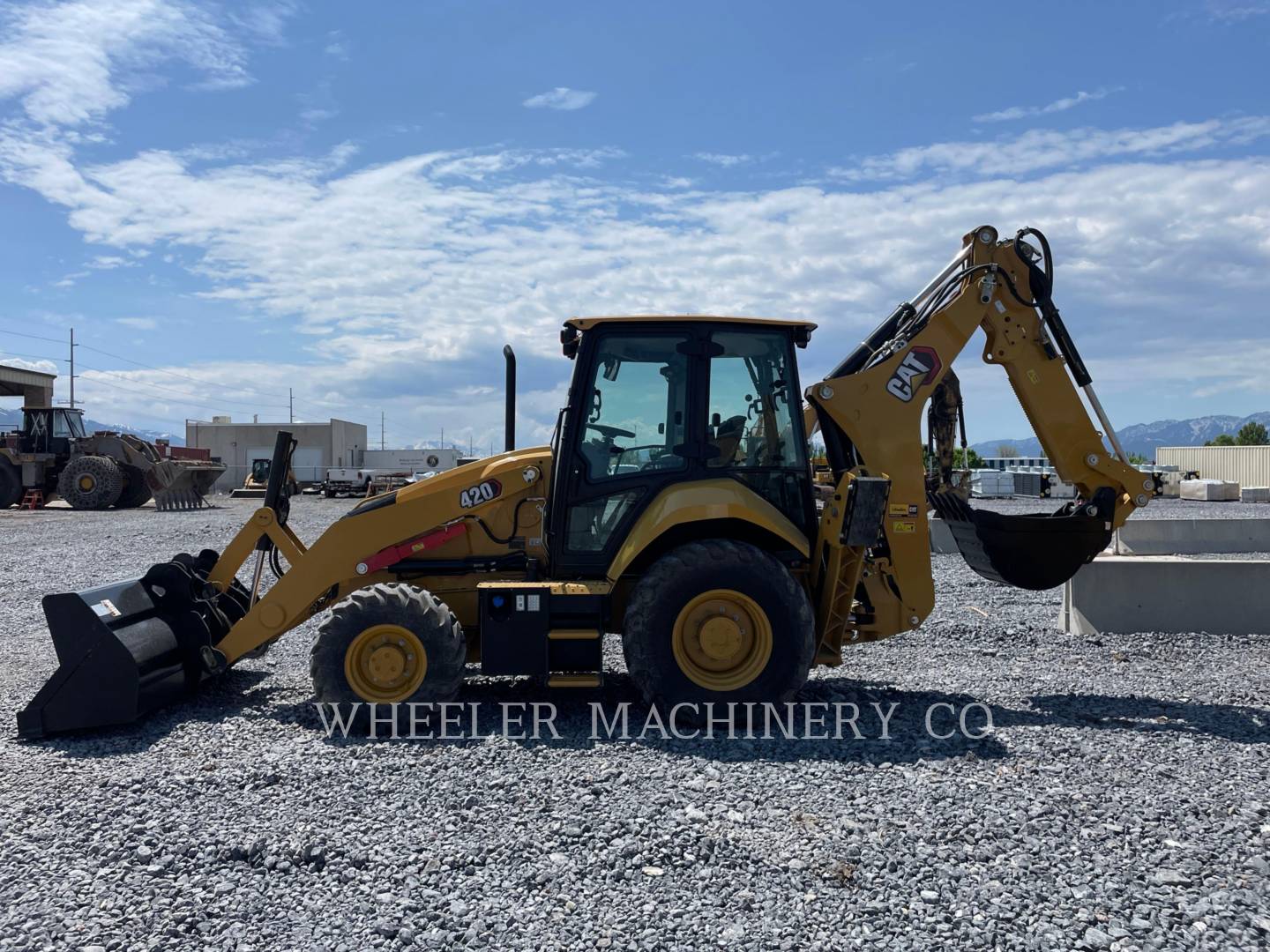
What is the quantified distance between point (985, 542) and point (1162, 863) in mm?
3173

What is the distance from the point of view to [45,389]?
42969mm

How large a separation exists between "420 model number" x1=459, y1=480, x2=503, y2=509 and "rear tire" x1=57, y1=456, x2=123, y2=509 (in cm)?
2697

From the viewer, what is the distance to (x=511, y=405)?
6.86 metres

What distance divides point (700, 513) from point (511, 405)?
1.57 metres

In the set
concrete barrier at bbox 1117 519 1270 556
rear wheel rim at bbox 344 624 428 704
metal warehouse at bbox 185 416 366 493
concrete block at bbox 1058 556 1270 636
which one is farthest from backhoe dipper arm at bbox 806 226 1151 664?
metal warehouse at bbox 185 416 366 493

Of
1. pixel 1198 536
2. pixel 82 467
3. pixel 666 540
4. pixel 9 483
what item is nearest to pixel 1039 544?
pixel 666 540

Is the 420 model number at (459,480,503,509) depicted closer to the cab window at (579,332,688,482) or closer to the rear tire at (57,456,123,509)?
the cab window at (579,332,688,482)

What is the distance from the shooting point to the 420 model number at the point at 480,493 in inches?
268

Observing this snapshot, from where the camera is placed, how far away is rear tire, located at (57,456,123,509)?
2970 centimetres

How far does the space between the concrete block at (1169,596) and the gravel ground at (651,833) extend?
226 cm

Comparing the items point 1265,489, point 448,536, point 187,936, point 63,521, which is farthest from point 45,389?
point 1265,489

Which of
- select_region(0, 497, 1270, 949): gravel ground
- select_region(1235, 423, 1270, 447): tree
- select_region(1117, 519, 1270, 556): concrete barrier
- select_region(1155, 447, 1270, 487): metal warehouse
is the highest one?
select_region(1235, 423, 1270, 447): tree

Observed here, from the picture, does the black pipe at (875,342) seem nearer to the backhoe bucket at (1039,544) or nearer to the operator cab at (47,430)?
the backhoe bucket at (1039,544)

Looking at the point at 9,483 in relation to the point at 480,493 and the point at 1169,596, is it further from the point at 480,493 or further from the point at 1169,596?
the point at 1169,596
